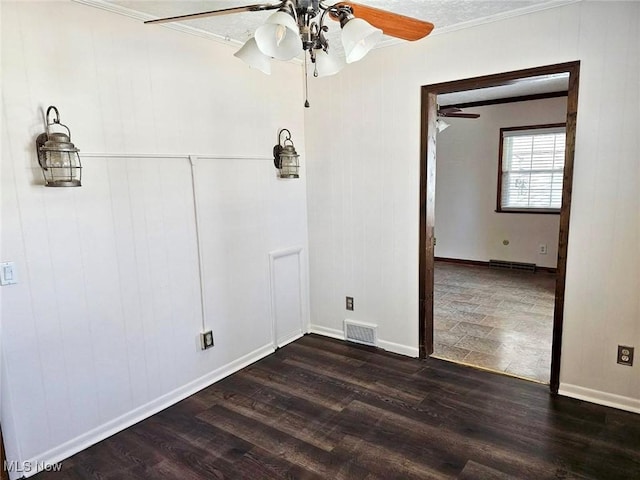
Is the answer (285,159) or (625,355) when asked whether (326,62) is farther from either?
(625,355)

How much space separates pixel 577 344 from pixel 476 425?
899 millimetres

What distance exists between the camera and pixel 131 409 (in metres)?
2.54

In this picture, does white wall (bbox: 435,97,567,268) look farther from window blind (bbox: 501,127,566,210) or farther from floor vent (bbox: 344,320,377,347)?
floor vent (bbox: 344,320,377,347)

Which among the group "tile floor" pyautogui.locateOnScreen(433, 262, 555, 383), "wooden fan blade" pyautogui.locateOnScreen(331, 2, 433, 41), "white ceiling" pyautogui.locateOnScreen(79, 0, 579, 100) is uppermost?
"white ceiling" pyautogui.locateOnScreen(79, 0, 579, 100)

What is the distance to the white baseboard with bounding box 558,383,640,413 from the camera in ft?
8.20

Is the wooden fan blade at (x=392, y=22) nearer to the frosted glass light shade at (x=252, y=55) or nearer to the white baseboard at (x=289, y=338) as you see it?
the frosted glass light shade at (x=252, y=55)

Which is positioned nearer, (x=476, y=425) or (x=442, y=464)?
(x=442, y=464)

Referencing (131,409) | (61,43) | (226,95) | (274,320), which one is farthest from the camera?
(274,320)

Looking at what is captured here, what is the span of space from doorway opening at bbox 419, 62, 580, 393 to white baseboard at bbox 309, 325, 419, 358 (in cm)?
10

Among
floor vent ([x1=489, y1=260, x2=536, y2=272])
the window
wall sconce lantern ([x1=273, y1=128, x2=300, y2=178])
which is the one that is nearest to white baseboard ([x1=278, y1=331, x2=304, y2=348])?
wall sconce lantern ([x1=273, y1=128, x2=300, y2=178])

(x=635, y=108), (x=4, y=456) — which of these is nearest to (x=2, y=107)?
(x=4, y=456)

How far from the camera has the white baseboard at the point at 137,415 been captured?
2.19 metres

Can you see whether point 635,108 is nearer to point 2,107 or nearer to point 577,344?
point 577,344

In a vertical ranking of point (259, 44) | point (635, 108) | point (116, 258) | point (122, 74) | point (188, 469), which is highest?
point (122, 74)
